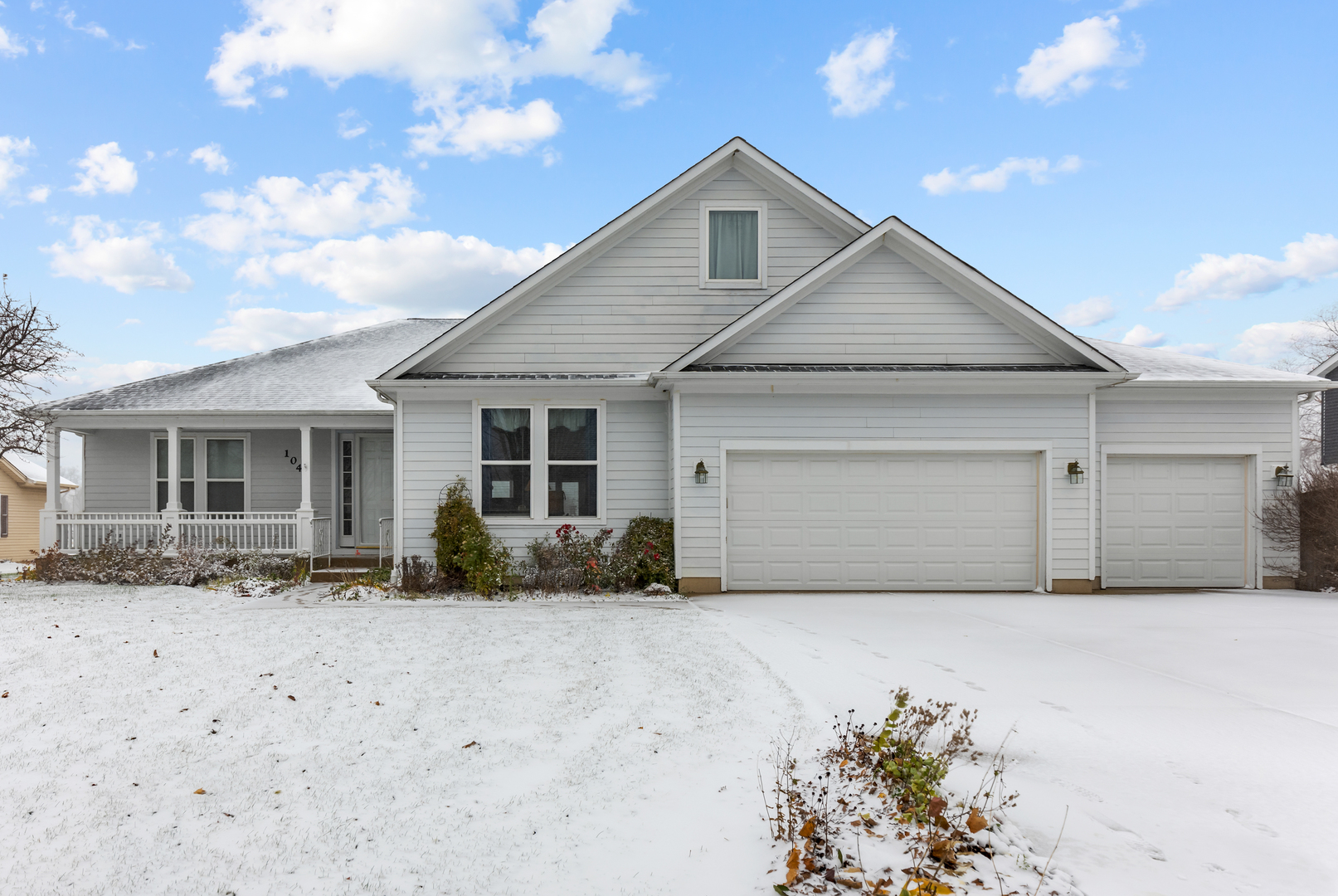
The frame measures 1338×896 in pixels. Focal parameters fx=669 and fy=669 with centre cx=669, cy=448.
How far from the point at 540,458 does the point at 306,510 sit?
15.6 ft

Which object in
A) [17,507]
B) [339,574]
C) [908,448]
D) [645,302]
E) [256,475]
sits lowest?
[339,574]

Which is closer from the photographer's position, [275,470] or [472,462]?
[472,462]

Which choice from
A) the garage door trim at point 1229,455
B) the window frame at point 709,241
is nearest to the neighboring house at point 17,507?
the window frame at point 709,241

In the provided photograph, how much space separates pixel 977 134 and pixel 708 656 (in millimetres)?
14090

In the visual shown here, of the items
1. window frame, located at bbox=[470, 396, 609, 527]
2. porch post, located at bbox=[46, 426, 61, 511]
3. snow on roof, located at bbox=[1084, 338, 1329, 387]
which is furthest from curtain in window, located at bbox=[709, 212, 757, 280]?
porch post, located at bbox=[46, 426, 61, 511]

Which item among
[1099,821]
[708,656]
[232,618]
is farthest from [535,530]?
[1099,821]

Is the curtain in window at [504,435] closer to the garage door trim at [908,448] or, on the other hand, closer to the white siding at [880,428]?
the white siding at [880,428]

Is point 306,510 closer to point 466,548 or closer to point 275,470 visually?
point 275,470

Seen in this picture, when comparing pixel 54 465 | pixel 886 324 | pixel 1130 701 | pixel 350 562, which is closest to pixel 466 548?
pixel 350 562

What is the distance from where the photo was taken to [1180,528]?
1050 centimetres

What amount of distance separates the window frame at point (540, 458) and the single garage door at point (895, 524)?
7.85 feet

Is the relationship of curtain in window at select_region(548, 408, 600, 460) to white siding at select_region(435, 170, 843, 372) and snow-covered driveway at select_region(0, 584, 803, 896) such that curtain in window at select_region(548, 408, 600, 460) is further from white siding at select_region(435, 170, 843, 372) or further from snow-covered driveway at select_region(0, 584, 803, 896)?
snow-covered driveway at select_region(0, 584, 803, 896)

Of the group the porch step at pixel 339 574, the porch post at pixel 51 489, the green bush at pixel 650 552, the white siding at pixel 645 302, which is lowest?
the porch step at pixel 339 574

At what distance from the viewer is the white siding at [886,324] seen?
10016 millimetres
